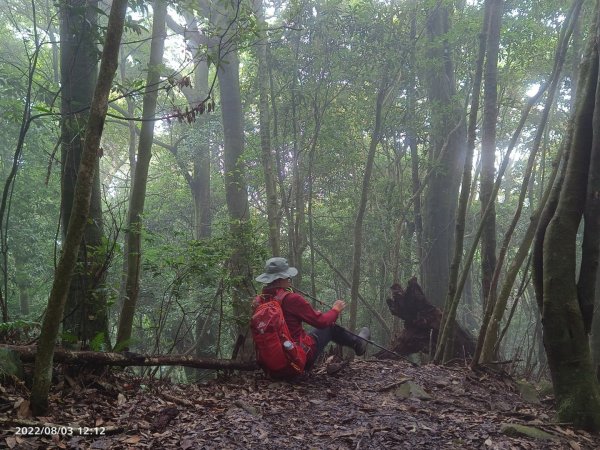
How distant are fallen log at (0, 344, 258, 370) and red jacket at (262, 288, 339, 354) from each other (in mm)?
877

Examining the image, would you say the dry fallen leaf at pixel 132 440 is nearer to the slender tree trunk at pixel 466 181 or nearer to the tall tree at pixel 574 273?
the tall tree at pixel 574 273

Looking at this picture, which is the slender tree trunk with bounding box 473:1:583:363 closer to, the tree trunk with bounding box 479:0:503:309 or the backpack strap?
the tree trunk with bounding box 479:0:503:309

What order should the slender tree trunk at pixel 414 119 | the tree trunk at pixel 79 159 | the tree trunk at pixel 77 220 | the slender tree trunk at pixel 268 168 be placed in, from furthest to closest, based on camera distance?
the slender tree trunk at pixel 414 119 → the slender tree trunk at pixel 268 168 → the tree trunk at pixel 79 159 → the tree trunk at pixel 77 220

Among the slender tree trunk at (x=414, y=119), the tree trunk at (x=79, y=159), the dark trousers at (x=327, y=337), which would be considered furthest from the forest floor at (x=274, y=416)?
the slender tree trunk at (x=414, y=119)

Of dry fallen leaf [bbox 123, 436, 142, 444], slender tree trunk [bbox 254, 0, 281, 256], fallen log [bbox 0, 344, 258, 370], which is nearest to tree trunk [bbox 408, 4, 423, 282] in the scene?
slender tree trunk [bbox 254, 0, 281, 256]

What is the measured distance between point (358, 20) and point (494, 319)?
6951 mm

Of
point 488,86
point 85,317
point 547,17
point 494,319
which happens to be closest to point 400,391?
point 494,319

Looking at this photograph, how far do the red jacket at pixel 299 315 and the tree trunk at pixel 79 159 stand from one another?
1990mm

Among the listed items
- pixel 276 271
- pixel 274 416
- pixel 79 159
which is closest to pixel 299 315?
pixel 276 271

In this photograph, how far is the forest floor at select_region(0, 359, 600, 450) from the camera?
3.26 metres

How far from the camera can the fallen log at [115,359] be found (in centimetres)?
379

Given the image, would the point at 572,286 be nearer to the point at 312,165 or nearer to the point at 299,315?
the point at 299,315

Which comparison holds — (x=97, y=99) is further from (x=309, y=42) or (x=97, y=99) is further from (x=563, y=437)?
(x=309, y=42)

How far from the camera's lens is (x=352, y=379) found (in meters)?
5.95
